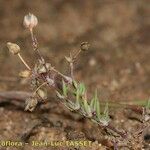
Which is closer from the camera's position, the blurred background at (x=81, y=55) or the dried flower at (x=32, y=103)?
the dried flower at (x=32, y=103)

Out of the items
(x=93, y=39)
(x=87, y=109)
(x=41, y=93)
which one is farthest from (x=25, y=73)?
(x=93, y=39)

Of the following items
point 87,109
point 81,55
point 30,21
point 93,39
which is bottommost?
point 87,109

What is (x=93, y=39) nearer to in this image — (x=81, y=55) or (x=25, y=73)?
(x=81, y=55)

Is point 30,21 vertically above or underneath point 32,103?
above

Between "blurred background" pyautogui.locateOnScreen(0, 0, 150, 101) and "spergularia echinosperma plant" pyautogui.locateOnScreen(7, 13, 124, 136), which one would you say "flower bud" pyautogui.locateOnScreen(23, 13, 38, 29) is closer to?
"spergularia echinosperma plant" pyautogui.locateOnScreen(7, 13, 124, 136)

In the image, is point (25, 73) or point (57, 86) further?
point (57, 86)

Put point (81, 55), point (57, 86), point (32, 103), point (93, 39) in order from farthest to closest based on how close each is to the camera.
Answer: point (93, 39) → point (81, 55) → point (57, 86) → point (32, 103)

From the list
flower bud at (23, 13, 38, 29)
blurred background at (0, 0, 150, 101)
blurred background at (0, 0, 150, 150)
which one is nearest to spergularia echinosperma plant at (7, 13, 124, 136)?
flower bud at (23, 13, 38, 29)

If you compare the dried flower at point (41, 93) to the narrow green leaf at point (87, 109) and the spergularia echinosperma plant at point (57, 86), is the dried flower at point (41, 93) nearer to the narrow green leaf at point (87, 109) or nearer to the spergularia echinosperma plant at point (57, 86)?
the spergularia echinosperma plant at point (57, 86)

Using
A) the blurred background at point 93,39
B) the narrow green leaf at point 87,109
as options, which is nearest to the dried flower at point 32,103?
the narrow green leaf at point 87,109
